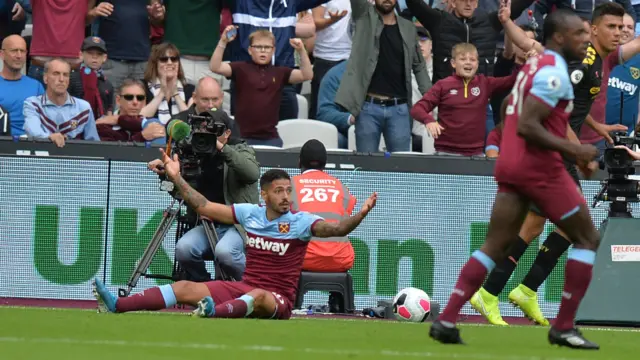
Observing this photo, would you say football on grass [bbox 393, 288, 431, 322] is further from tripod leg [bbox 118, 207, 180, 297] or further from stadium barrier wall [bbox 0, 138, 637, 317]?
tripod leg [bbox 118, 207, 180, 297]

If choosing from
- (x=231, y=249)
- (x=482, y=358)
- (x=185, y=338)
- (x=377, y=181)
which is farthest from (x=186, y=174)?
(x=482, y=358)

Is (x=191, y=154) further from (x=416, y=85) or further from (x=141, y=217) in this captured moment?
A: (x=416, y=85)

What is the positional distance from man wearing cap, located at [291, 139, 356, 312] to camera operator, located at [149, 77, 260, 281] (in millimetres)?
444

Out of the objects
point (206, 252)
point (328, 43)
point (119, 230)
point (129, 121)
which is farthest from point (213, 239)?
point (328, 43)

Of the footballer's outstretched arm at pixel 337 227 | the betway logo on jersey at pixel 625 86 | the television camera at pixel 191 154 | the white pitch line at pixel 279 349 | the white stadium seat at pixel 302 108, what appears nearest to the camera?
the white pitch line at pixel 279 349

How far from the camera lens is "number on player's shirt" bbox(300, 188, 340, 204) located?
12164 millimetres

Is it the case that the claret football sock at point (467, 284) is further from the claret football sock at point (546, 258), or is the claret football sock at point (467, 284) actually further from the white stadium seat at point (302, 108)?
the white stadium seat at point (302, 108)

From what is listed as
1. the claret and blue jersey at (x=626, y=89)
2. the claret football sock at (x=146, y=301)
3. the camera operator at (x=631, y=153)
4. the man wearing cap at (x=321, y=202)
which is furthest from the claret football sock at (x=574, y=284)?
the claret and blue jersey at (x=626, y=89)

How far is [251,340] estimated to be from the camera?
27.0ft

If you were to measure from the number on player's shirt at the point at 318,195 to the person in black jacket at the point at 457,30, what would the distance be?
11.5 feet

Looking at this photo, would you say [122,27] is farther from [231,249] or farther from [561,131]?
[561,131]

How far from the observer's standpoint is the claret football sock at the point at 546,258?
11406 mm

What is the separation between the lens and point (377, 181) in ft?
44.6

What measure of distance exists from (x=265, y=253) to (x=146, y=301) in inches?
43.2
